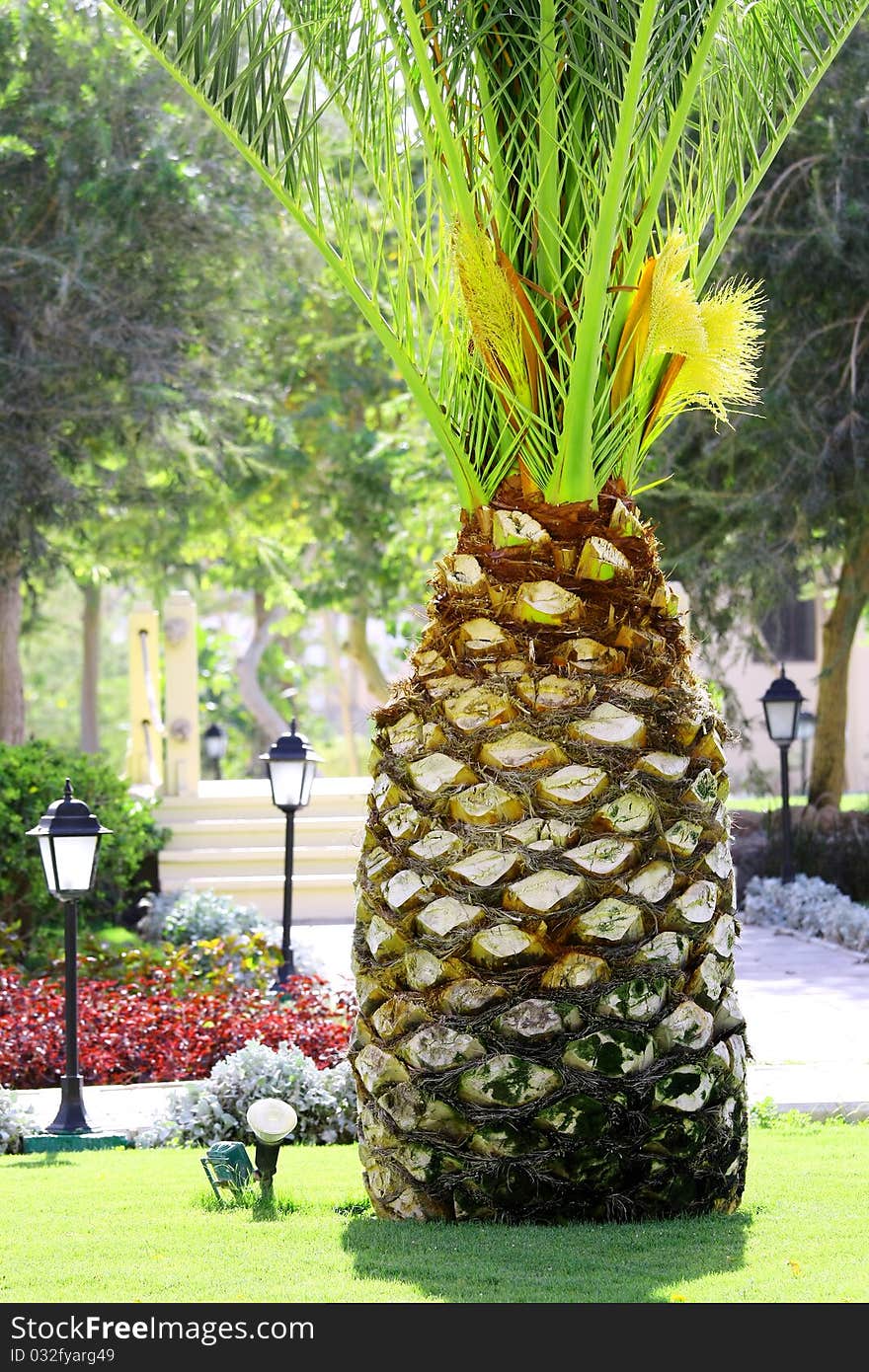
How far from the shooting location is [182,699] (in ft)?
48.3

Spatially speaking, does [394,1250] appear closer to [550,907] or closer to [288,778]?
[550,907]

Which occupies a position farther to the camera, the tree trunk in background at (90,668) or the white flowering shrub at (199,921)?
the tree trunk in background at (90,668)

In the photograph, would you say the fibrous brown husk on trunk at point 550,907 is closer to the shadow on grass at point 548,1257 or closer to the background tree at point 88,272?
the shadow on grass at point 548,1257

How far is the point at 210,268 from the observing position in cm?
1414

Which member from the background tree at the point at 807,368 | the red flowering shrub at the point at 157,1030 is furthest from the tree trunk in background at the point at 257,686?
the red flowering shrub at the point at 157,1030

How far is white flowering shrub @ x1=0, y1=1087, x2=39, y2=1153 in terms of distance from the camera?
6.23 metres

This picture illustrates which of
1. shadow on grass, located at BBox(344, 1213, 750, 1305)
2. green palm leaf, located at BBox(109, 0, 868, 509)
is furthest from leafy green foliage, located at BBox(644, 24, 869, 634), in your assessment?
shadow on grass, located at BBox(344, 1213, 750, 1305)

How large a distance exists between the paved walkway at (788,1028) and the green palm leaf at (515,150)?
286cm

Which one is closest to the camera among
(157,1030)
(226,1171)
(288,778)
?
(226,1171)

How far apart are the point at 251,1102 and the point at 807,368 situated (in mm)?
9240

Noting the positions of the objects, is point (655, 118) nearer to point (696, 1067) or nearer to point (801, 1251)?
point (696, 1067)

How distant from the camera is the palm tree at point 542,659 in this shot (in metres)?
3.91

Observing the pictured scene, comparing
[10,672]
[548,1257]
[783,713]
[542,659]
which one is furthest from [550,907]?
[10,672]

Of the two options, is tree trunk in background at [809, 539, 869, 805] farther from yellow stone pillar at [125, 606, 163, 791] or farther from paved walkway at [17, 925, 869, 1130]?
yellow stone pillar at [125, 606, 163, 791]
